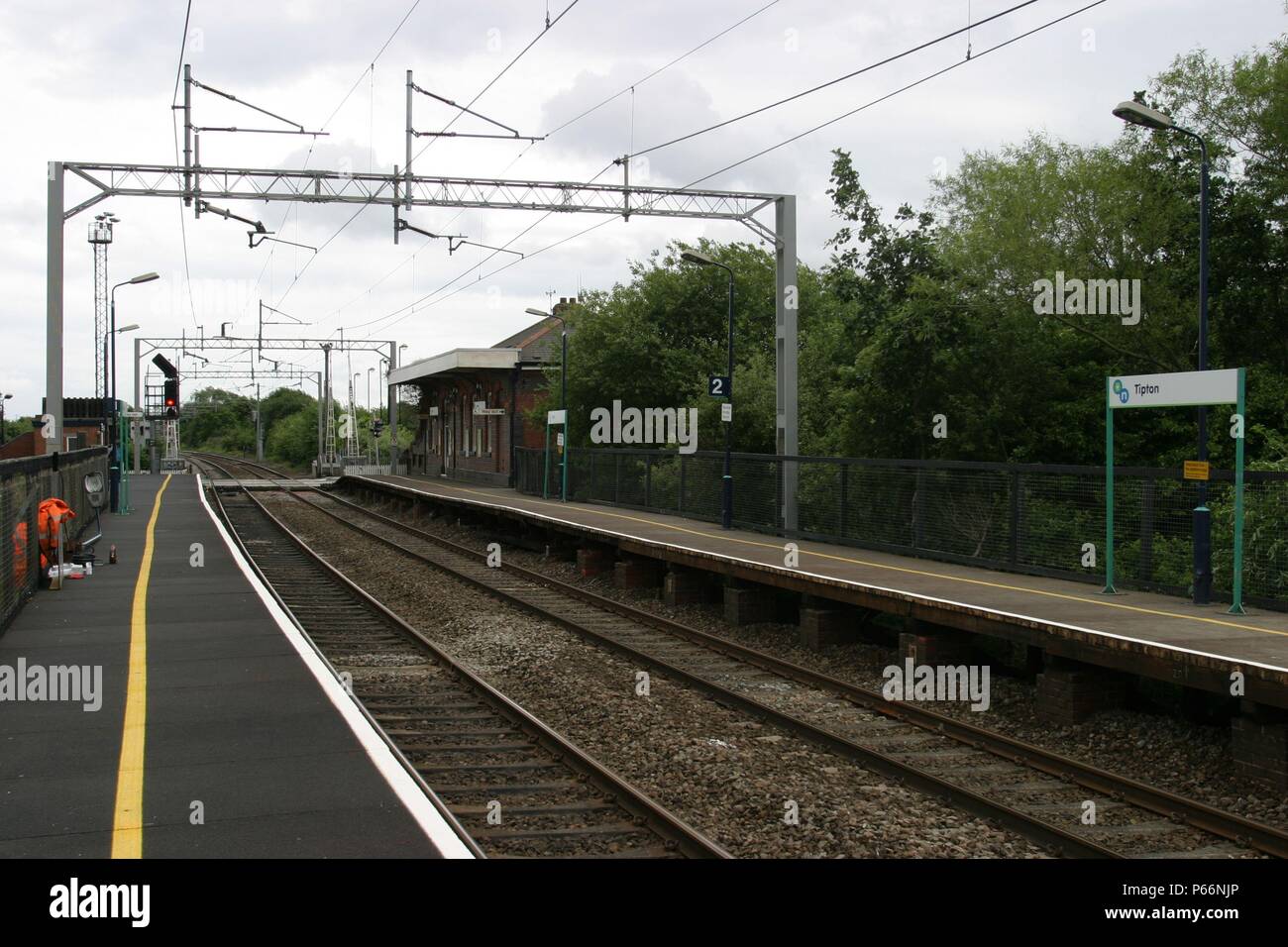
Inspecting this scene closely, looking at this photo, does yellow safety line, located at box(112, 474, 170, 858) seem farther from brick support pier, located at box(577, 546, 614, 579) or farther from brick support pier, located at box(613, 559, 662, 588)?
brick support pier, located at box(577, 546, 614, 579)

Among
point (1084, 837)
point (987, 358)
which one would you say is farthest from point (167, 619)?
point (987, 358)

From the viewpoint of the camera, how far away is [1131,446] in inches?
963

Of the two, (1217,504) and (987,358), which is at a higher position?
(987,358)

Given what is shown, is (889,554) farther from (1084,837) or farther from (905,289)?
(1084,837)

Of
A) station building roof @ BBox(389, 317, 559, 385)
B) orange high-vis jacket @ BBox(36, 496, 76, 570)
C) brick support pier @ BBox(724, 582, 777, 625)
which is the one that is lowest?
brick support pier @ BBox(724, 582, 777, 625)

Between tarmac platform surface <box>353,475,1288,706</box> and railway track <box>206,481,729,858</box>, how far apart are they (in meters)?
4.51

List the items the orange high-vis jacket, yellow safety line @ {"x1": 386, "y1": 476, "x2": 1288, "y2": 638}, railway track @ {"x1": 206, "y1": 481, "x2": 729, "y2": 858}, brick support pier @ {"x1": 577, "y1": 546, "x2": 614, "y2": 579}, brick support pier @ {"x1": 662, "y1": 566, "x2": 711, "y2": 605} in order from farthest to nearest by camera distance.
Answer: brick support pier @ {"x1": 577, "y1": 546, "x2": 614, "y2": 579}
brick support pier @ {"x1": 662, "y1": 566, "x2": 711, "y2": 605}
the orange high-vis jacket
yellow safety line @ {"x1": 386, "y1": 476, "x2": 1288, "y2": 638}
railway track @ {"x1": 206, "y1": 481, "x2": 729, "y2": 858}

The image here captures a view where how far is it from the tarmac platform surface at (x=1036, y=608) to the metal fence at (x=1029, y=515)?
36cm

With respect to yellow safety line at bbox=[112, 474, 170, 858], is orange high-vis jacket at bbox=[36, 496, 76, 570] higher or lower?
higher

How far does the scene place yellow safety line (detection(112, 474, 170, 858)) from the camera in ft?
19.4

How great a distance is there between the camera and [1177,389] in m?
13.0

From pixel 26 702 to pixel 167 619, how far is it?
4156mm

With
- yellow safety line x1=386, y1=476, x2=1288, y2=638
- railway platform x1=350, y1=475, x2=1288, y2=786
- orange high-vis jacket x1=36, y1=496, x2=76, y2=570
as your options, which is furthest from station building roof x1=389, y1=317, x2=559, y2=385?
orange high-vis jacket x1=36, y1=496, x2=76, y2=570

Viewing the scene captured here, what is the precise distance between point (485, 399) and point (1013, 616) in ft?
141
